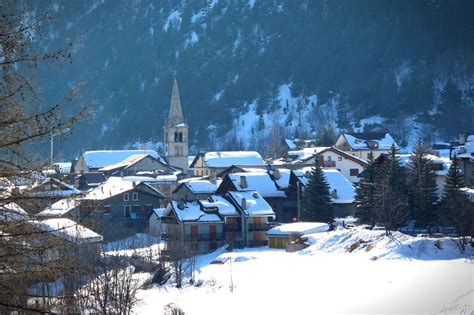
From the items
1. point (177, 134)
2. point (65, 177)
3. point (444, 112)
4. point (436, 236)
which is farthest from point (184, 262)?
point (444, 112)

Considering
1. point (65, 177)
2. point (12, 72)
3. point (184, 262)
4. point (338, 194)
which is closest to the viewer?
point (12, 72)

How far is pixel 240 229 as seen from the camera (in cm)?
5959

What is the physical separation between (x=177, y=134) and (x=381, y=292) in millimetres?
87720

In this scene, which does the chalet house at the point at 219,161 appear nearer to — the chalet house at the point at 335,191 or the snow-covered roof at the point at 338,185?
the snow-covered roof at the point at 338,185

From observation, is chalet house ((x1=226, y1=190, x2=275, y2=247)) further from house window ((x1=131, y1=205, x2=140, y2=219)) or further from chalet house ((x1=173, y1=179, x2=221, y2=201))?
chalet house ((x1=173, y1=179, x2=221, y2=201))

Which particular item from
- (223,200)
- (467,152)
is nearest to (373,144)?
(467,152)

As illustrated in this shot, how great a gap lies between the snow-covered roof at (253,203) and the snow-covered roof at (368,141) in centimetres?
4884

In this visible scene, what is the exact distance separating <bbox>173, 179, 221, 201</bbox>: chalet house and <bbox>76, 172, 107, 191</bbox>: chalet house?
1102 centimetres

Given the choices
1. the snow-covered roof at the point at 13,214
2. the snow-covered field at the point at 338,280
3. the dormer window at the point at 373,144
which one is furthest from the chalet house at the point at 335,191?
the snow-covered roof at the point at 13,214

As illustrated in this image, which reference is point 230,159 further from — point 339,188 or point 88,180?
point 339,188

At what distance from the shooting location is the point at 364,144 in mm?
111625

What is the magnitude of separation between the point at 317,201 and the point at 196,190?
14.5 metres

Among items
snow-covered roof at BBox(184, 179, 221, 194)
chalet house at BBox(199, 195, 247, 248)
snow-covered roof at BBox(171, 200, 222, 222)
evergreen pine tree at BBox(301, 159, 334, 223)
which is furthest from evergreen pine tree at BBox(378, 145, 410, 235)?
snow-covered roof at BBox(184, 179, 221, 194)

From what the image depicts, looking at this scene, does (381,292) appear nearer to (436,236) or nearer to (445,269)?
(445,269)
